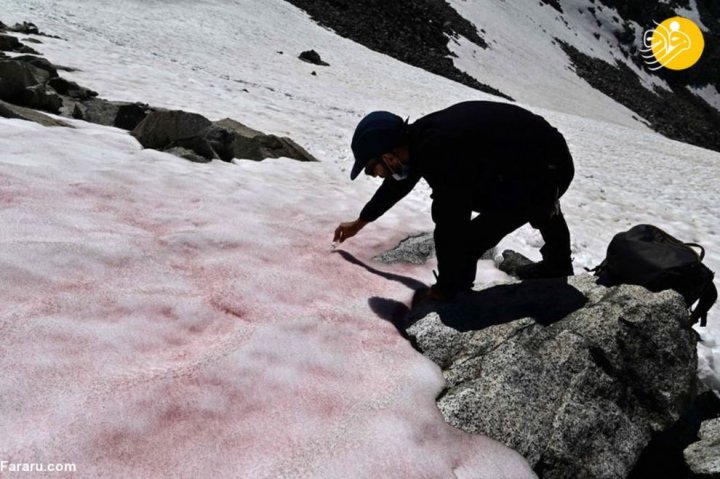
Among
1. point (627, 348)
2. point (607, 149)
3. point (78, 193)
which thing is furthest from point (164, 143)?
point (607, 149)

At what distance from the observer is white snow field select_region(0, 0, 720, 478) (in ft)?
8.13

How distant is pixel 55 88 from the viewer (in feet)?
31.4

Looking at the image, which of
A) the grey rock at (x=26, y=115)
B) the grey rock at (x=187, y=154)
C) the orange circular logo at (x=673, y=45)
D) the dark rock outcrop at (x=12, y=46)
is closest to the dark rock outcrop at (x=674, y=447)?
the grey rock at (x=187, y=154)

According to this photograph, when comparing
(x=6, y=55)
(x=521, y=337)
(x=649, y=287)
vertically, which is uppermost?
(x=649, y=287)

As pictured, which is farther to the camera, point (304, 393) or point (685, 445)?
point (685, 445)

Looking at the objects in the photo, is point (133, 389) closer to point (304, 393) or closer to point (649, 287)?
point (304, 393)

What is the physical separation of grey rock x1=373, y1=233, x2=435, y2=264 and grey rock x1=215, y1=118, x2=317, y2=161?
12.1 feet

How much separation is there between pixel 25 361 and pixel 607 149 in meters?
18.2

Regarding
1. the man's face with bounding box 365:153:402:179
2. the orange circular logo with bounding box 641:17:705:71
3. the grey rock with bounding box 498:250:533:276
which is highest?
the orange circular logo with bounding box 641:17:705:71

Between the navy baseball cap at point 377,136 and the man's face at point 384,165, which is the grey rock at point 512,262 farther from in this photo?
the navy baseball cap at point 377,136

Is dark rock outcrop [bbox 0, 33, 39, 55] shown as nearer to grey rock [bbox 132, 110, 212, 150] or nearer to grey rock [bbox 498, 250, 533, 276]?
grey rock [bbox 132, 110, 212, 150]

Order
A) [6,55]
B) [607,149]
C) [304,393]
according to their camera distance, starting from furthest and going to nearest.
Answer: [607,149] → [6,55] → [304,393]

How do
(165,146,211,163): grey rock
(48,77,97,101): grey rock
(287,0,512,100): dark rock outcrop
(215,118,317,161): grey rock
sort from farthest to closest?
(287,0,512,100): dark rock outcrop, (48,77,97,101): grey rock, (215,118,317,161): grey rock, (165,146,211,163): grey rock

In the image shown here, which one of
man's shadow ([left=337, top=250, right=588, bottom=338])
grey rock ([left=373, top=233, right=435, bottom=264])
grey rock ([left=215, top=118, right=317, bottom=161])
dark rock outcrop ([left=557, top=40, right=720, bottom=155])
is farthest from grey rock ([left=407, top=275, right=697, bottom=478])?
dark rock outcrop ([left=557, top=40, right=720, bottom=155])
